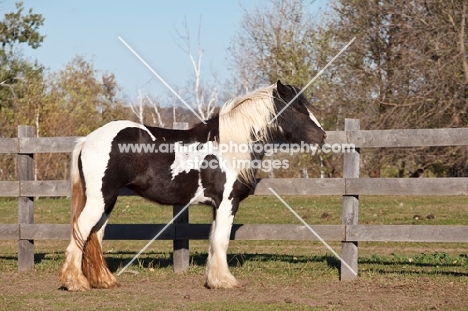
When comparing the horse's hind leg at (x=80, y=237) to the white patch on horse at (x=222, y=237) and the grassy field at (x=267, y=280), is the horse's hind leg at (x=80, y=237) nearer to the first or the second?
the grassy field at (x=267, y=280)

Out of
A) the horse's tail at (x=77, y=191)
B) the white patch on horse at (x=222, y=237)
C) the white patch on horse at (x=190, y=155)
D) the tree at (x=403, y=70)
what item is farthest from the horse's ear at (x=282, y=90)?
the tree at (x=403, y=70)

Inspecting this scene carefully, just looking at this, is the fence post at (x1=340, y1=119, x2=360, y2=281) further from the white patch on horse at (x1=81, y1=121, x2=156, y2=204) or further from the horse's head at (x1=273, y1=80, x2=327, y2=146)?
the white patch on horse at (x1=81, y1=121, x2=156, y2=204)

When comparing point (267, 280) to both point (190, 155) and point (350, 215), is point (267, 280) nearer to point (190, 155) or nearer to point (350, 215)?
point (350, 215)

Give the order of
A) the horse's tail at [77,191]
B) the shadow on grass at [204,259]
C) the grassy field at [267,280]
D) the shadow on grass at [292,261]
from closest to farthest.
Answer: the grassy field at [267,280], the horse's tail at [77,191], the shadow on grass at [292,261], the shadow on grass at [204,259]

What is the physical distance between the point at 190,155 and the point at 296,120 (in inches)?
50.8

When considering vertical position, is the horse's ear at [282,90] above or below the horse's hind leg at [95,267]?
above

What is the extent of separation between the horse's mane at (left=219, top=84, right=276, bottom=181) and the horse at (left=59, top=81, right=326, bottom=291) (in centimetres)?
1

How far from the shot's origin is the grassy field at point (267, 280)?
21.3 ft

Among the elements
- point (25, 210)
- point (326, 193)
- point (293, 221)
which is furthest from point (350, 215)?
point (293, 221)

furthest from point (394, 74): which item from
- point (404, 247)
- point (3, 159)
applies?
point (3, 159)

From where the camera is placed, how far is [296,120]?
7.73m

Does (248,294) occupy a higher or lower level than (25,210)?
lower

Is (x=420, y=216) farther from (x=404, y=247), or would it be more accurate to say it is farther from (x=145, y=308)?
(x=145, y=308)

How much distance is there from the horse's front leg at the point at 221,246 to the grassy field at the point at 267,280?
206mm
